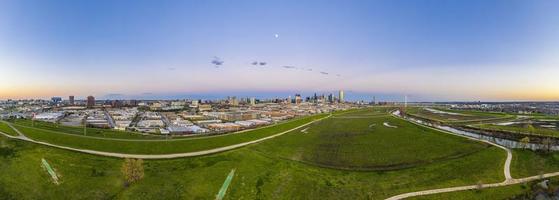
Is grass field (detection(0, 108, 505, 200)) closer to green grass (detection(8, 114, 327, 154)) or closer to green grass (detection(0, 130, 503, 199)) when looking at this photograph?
green grass (detection(0, 130, 503, 199))

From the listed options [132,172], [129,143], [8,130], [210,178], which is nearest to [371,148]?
[210,178]

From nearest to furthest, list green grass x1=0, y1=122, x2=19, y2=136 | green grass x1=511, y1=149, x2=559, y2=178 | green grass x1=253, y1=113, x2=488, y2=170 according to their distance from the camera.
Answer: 1. green grass x1=511, y1=149, x2=559, y2=178
2. green grass x1=253, y1=113, x2=488, y2=170
3. green grass x1=0, y1=122, x2=19, y2=136

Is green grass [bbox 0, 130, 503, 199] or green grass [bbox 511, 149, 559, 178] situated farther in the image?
green grass [bbox 511, 149, 559, 178]

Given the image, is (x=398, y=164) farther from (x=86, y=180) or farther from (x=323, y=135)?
(x=86, y=180)

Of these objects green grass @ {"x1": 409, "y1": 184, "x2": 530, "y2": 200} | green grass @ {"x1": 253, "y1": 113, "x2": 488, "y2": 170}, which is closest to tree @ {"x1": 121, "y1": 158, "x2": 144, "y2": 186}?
green grass @ {"x1": 253, "y1": 113, "x2": 488, "y2": 170}

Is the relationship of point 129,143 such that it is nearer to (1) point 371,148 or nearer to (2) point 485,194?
(1) point 371,148

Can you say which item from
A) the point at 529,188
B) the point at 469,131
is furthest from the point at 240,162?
the point at 469,131

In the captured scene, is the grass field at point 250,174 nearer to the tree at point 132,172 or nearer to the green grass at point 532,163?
the tree at point 132,172
